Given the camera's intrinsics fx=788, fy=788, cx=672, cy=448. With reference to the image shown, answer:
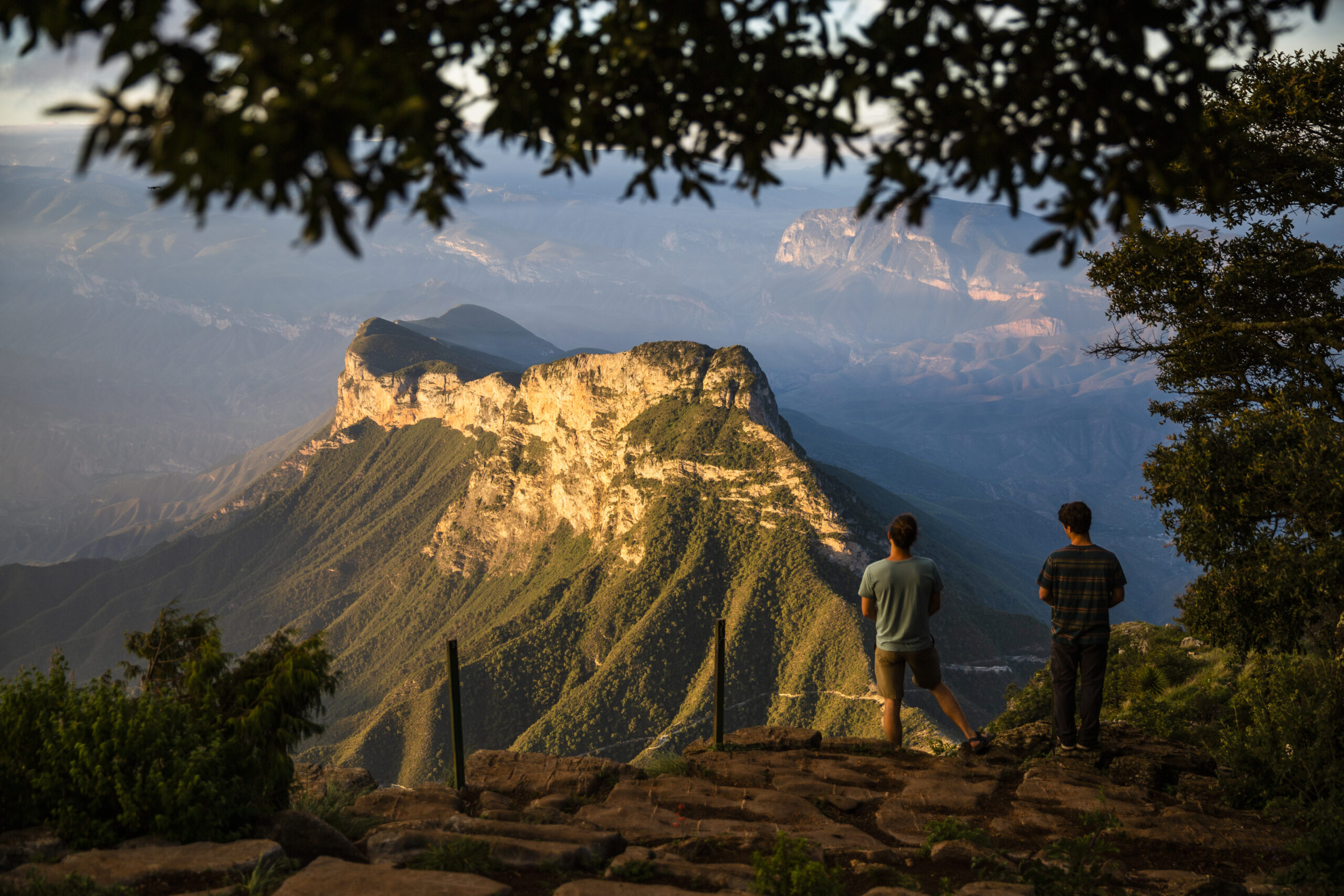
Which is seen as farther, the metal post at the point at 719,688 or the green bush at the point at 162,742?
the metal post at the point at 719,688

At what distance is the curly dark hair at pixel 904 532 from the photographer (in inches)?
351

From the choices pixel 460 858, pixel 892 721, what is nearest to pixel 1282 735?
pixel 892 721

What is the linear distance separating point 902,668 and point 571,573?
89.7m

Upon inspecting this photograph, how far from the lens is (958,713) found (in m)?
9.58

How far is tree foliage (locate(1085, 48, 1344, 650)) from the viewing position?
26.2 feet

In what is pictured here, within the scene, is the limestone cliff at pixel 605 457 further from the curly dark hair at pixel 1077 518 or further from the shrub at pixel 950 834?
the shrub at pixel 950 834

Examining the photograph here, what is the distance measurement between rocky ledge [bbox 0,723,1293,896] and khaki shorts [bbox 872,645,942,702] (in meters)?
0.97

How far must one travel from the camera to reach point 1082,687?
351 inches

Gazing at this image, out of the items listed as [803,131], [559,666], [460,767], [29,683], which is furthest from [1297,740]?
[559,666]

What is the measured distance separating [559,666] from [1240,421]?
83.5 m

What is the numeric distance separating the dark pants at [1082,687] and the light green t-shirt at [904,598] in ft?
4.54

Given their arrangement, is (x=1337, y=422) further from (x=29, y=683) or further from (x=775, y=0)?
(x=29, y=683)

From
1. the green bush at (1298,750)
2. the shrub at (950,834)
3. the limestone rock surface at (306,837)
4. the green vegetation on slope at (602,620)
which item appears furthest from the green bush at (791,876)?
the green vegetation on slope at (602,620)

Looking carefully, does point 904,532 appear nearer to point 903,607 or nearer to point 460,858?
point 903,607
